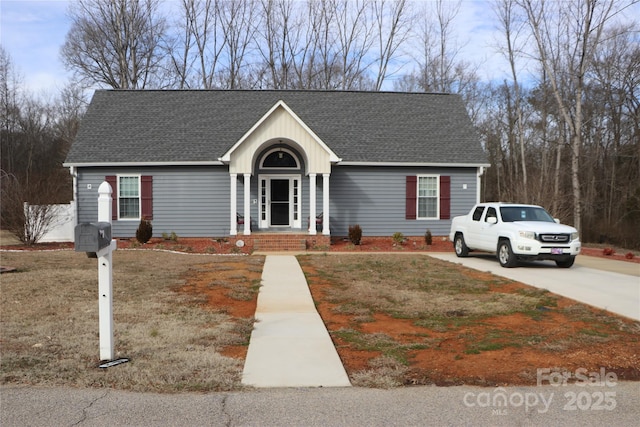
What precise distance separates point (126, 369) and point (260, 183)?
51.2 ft

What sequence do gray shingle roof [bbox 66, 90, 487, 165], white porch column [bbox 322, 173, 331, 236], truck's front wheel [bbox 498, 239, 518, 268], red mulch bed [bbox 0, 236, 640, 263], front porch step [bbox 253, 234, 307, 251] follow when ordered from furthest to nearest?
gray shingle roof [bbox 66, 90, 487, 165]
white porch column [bbox 322, 173, 331, 236]
front porch step [bbox 253, 234, 307, 251]
red mulch bed [bbox 0, 236, 640, 263]
truck's front wheel [bbox 498, 239, 518, 268]

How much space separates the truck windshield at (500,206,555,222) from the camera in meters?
14.5

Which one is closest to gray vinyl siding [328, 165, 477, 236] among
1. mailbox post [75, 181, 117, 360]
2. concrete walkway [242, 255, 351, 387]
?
concrete walkway [242, 255, 351, 387]

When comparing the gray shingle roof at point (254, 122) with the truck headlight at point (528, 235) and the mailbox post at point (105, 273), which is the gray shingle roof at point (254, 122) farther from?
the mailbox post at point (105, 273)

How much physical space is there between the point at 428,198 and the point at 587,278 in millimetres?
9781

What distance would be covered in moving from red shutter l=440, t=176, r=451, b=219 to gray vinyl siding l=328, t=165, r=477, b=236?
18 centimetres

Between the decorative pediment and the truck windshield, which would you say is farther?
the decorative pediment

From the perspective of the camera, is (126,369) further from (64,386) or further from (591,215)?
(591,215)

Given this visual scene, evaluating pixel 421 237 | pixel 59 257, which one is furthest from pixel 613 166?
pixel 59 257

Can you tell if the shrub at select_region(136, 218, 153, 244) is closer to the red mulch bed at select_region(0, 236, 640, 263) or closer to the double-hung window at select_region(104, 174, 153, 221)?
the red mulch bed at select_region(0, 236, 640, 263)

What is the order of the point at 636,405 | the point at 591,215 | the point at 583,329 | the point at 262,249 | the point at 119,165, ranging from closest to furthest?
the point at 636,405 < the point at 583,329 < the point at 262,249 < the point at 119,165 < the point at 591,215

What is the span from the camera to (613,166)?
3331 cm

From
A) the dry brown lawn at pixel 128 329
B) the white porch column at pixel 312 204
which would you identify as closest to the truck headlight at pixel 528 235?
the dry brown lawn at pixel 128 329

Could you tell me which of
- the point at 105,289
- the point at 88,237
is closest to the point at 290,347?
the point at 105,289
